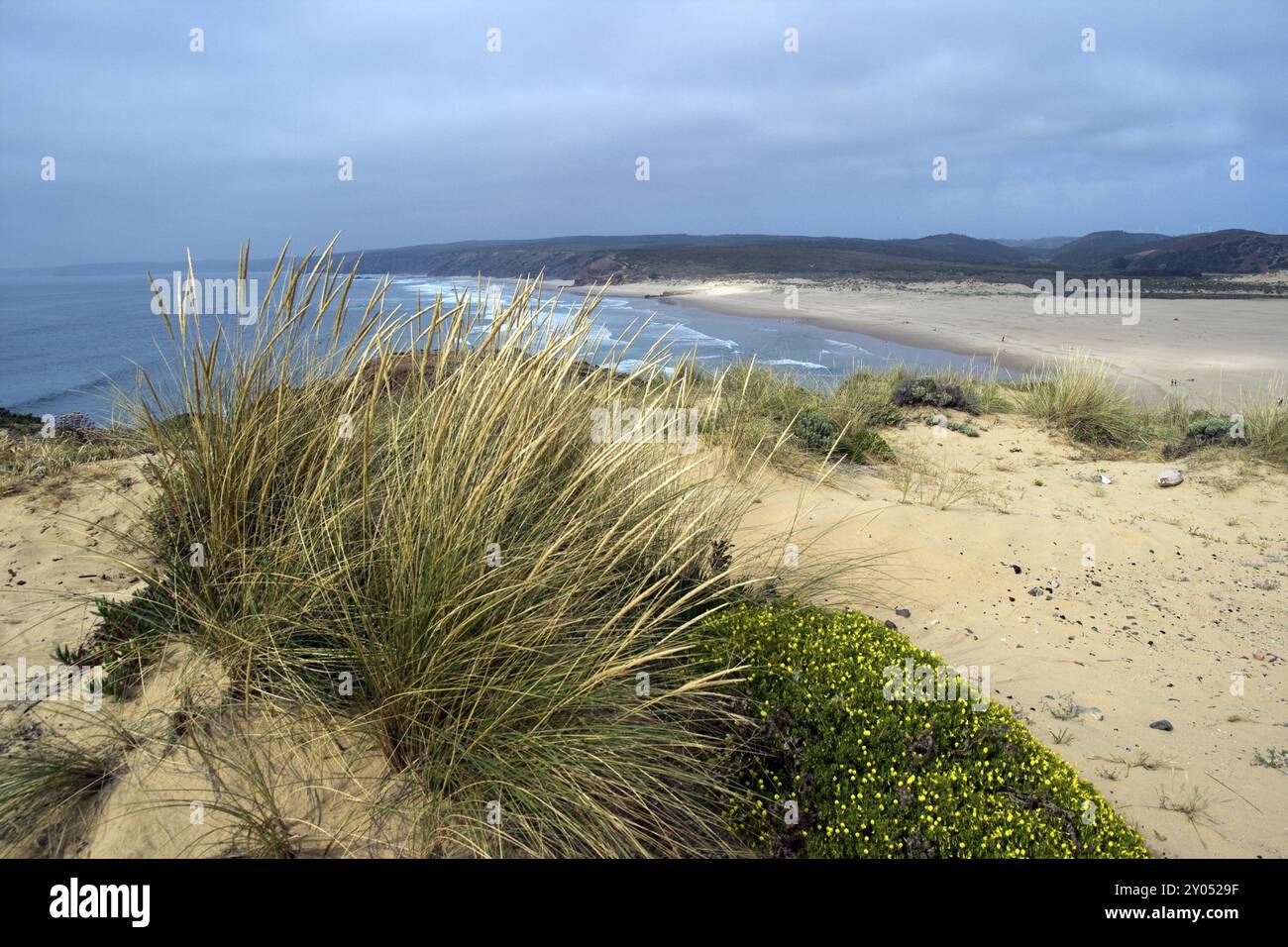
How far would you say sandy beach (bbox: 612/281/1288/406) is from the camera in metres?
16.0

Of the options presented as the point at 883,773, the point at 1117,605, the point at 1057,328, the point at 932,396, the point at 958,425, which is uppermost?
the point at 1057,328

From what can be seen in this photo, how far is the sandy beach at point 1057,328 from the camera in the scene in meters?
16.0

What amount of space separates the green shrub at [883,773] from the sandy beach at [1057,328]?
36.2ft

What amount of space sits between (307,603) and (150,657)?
871mm

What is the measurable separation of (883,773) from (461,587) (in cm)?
173

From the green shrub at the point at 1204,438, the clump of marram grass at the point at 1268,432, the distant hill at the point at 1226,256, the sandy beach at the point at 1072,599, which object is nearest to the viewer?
the sandy beach at the point at 1072,599

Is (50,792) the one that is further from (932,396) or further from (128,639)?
(932,396)

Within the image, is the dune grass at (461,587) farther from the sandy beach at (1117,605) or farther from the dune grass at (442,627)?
the sandy beach at (1117,605)

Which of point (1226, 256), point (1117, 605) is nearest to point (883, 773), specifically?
point (1117, 605)

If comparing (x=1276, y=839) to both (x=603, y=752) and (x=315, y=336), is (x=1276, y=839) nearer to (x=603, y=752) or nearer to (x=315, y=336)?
(x=603, y=752)

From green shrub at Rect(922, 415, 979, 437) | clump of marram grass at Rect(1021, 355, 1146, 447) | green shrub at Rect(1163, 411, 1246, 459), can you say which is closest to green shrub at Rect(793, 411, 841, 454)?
green shrub at Rect(922, 415, 979, 437)

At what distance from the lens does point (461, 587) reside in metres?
2.58

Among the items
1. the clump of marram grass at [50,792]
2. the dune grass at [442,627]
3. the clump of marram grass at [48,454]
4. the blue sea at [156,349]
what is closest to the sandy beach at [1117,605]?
the dune grass at [442,627]
